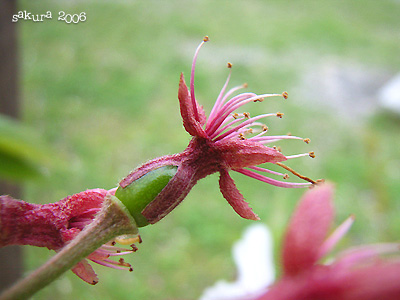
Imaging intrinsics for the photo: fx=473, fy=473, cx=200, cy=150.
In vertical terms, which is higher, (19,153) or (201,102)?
(201,102)

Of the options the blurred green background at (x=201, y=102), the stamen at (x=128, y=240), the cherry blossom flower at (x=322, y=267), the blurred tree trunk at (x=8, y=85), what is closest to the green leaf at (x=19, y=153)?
the blurred green background at (x=201, y=102)

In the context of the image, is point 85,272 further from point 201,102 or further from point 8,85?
point 201,102

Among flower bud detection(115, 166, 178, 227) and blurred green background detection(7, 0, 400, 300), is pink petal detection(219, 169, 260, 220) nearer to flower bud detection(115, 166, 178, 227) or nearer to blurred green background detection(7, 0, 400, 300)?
flower bud detection(115, 166, 178, 227)

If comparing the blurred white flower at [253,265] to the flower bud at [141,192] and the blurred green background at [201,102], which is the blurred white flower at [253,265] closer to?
the blurred green background at [201,102]

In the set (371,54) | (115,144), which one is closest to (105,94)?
(115,144)

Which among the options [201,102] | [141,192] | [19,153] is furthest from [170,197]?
[201,102]

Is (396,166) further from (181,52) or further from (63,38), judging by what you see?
(63,38)

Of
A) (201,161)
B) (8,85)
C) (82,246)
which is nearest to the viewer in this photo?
(82,246)
